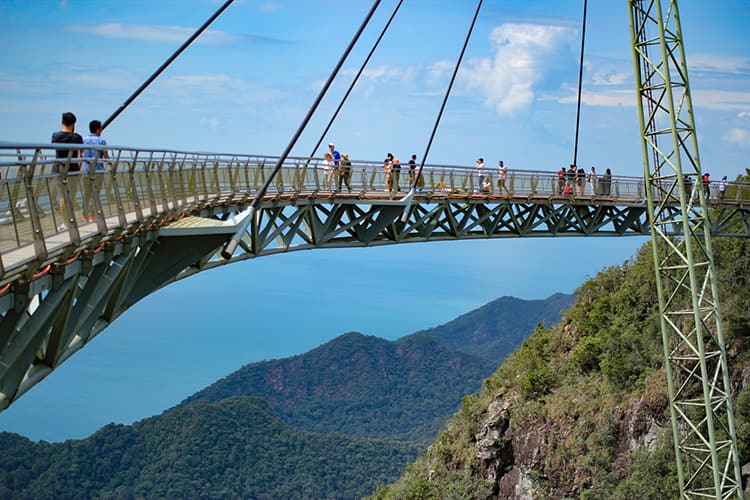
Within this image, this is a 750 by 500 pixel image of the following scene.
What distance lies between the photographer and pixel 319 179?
2077cm

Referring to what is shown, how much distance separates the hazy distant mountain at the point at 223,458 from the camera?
7069 cm

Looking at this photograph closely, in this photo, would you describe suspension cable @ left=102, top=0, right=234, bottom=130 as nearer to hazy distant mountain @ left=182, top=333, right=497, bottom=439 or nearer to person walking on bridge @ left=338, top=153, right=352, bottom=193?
person walking on bridge @ left=338, top=153, right=352, bottom=193

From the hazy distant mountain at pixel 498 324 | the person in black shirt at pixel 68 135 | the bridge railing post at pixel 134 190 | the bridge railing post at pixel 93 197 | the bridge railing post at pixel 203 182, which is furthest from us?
the hazy distant mountain at pixel 498 324

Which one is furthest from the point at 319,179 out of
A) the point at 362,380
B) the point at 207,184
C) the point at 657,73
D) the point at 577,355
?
the point at 362,380

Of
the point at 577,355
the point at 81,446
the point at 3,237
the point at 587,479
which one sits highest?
the point at 3,237

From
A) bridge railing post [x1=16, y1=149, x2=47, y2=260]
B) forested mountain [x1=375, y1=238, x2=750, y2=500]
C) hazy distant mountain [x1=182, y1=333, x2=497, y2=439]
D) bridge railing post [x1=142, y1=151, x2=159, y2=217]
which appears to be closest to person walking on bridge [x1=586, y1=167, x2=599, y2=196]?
forested mountain [x1=375, y1=238, x2=750, y2=500]

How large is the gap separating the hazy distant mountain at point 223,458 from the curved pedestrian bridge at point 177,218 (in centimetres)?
5100

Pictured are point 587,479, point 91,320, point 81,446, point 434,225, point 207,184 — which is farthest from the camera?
point 81,446

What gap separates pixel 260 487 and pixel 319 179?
197ft

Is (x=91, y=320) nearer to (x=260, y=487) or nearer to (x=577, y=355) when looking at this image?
(x=577, y=355)

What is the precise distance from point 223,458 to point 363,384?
136 feet

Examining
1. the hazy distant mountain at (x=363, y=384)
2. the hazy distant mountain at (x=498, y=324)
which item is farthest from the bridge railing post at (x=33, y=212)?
the hazy distant mountain at (x=498, y=324)

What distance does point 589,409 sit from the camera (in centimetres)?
3052

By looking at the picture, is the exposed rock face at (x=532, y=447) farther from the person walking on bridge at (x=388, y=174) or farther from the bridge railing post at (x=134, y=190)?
the bridge railing post at (x=134, y=190)
